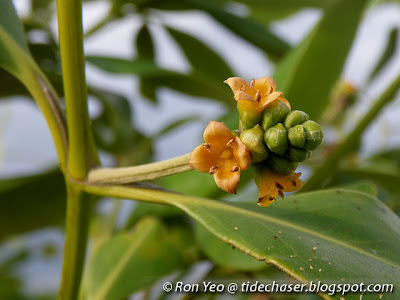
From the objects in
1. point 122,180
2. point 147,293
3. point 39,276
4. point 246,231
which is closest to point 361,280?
point 246,231

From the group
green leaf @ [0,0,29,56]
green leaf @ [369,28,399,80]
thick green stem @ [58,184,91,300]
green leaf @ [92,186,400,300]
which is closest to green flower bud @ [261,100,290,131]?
green leaf @ [92,186,400,300]

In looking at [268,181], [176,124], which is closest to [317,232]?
[268,181]

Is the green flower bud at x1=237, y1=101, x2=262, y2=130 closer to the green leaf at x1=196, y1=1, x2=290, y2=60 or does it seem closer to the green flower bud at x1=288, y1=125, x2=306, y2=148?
the green flower bud at x1=288, y1=125, x2=306, y2=148

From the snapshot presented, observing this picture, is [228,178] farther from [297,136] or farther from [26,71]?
[26,71]

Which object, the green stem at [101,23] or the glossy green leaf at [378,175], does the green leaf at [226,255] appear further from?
the green stem at [101,23]

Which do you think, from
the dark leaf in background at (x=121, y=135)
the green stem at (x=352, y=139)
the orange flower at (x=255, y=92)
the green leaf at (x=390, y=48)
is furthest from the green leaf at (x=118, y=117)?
the green leaf at (x=390, y=48)
